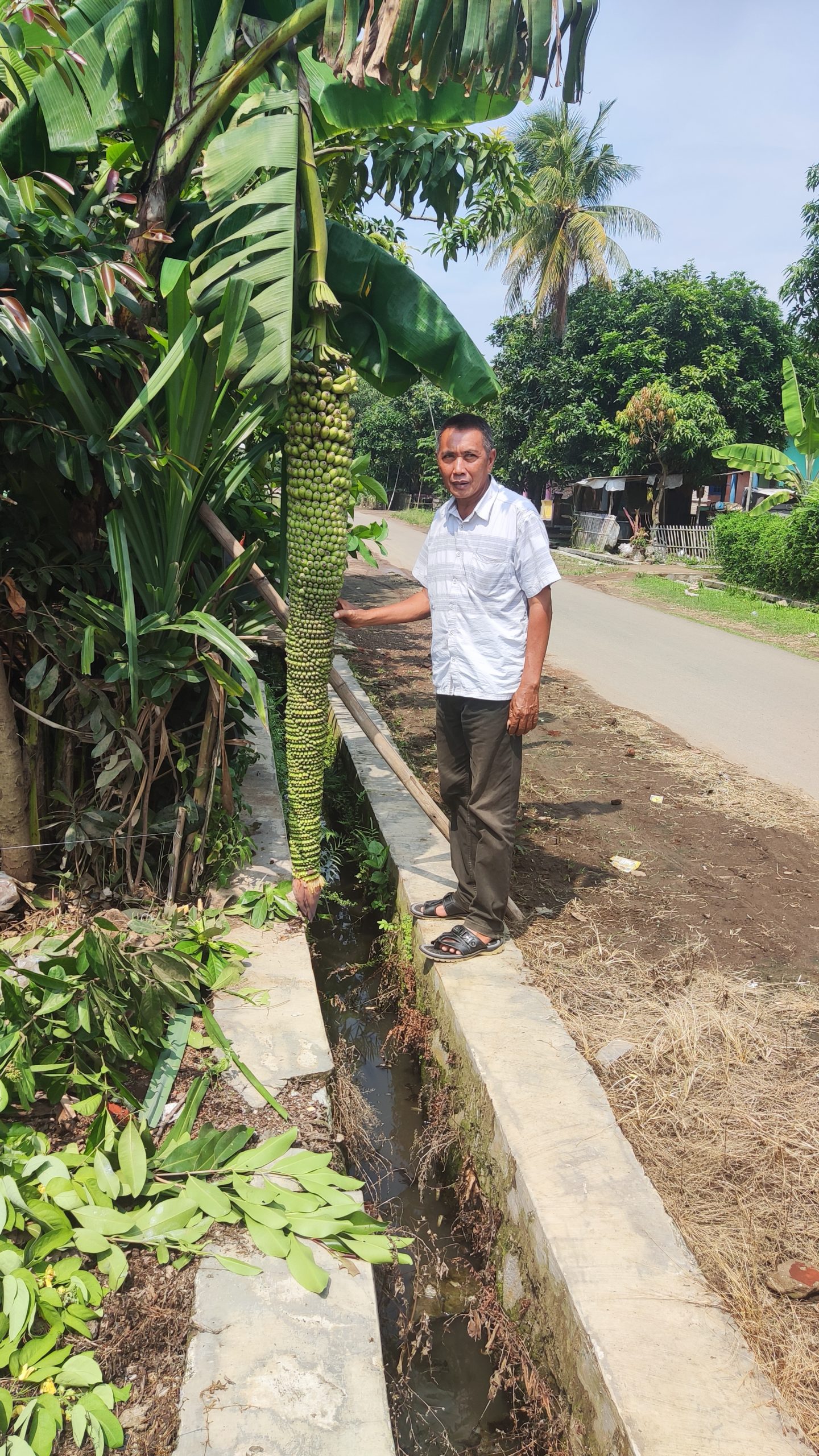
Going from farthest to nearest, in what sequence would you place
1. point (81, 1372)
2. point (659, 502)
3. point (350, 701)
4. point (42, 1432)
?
1. point (659, 502)
2. point (350, 701)
3. point (81, 1372)
4. point (42, 1432)

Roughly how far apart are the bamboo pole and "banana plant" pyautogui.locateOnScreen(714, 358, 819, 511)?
13495 millimetres

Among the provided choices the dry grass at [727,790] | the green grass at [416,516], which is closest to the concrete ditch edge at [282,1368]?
the dry grass at [727,790]

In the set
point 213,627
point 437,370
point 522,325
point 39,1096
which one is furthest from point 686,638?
point 522,325

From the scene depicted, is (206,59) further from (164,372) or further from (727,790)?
(727,790)

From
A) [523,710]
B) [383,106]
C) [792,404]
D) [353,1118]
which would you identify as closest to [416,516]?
[792,404]

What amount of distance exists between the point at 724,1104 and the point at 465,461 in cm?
213

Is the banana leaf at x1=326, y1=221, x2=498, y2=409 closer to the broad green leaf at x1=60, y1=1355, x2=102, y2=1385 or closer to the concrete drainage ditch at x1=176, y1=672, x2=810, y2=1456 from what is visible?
the concrete drainage ditch at x1=176, y1=672, x2=810, y2=1456

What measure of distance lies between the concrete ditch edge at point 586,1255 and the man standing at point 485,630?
0.35 m

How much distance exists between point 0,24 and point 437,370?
1606 mm

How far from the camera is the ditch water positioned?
6.95 ft

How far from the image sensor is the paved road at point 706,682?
6.69m

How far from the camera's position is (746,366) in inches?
985

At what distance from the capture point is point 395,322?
10.6 ft

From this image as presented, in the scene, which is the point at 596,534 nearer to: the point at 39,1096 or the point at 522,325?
the point at 522,325
